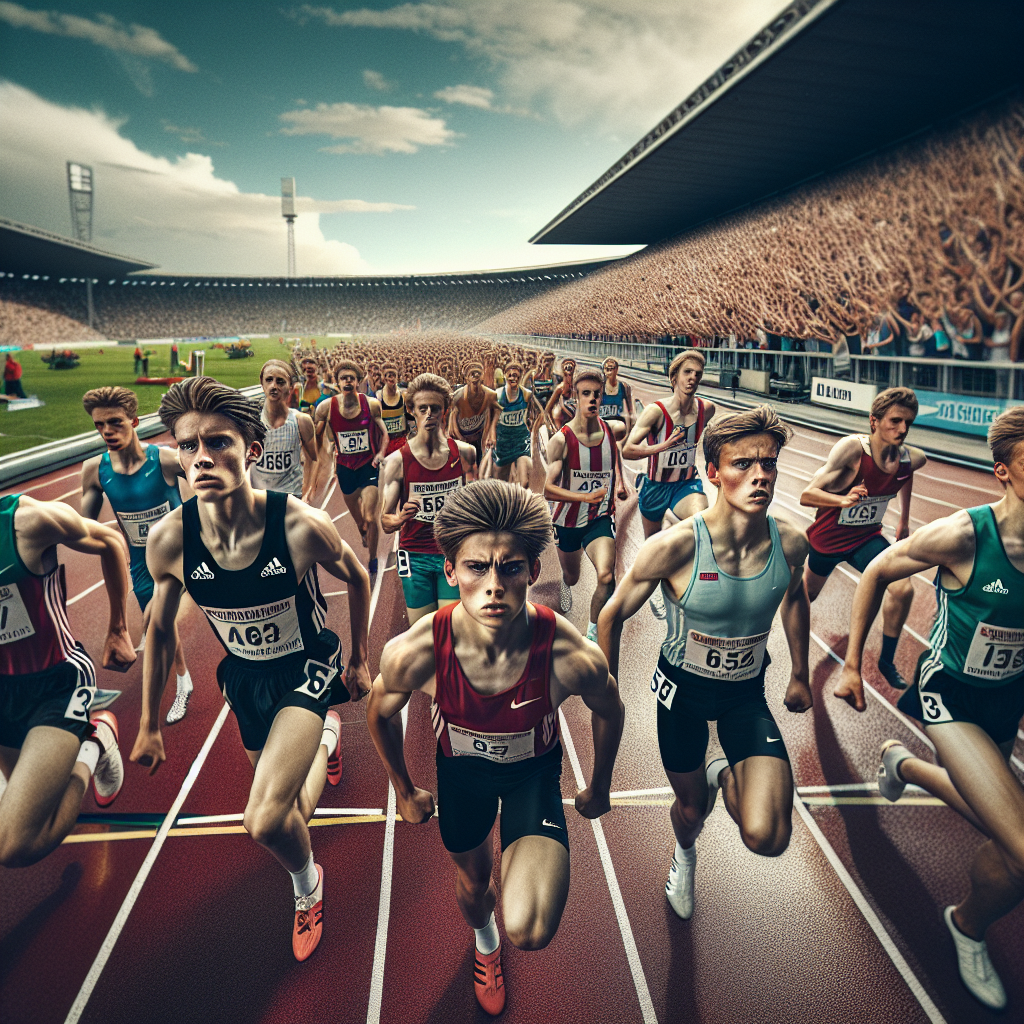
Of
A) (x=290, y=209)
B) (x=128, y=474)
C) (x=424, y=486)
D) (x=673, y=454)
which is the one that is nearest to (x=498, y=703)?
(x=424, y=486)

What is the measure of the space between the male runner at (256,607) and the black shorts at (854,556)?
4.07 metres

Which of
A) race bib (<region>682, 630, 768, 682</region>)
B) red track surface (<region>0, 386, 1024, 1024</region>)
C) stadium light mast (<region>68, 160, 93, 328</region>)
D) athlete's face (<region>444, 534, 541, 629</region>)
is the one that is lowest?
red track surface (<region>0, 386, 1024, 1024</region>)

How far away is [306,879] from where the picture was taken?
300cm

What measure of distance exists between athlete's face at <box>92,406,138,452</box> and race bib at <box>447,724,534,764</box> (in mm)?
3489

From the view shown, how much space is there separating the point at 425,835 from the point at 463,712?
1.79 metres

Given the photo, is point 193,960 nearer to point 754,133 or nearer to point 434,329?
point 754,133

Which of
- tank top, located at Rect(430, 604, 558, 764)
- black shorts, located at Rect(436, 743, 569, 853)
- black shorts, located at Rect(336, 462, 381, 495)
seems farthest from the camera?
black shorts, located at Rect(336, 462, 381, 495)

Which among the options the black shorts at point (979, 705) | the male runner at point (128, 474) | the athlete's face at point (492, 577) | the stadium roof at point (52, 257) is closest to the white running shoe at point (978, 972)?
the black shorts at point (979, 705)

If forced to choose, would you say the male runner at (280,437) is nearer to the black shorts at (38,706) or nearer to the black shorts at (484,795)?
the black shorts at (38,706)

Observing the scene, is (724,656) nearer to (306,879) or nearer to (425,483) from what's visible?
(306,879)

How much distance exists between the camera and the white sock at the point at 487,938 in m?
2.74

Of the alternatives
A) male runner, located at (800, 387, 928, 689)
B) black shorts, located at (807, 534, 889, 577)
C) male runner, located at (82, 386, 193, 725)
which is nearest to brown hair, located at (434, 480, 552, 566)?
male runner, located at (800, 387, 928, 689)

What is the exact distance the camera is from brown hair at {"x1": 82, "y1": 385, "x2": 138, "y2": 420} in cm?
438

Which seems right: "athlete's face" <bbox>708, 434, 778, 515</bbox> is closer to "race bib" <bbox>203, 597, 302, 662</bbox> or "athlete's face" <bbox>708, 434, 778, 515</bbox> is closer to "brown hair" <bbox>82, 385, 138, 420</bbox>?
"race bib" <bbox>203, 597, 302, 662</bbox>
